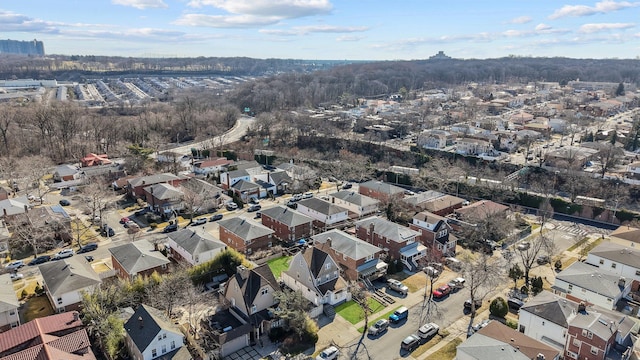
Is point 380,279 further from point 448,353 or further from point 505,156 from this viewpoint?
point 505,156

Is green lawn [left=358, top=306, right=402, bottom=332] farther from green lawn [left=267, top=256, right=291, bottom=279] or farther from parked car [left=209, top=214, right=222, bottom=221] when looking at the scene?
parked car [left=209, top=214, right=222, bottom=221]

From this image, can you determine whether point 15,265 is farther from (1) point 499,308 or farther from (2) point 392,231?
(1) point 499,308

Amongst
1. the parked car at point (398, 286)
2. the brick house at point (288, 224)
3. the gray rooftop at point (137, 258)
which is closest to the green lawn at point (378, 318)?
the parked car at point (398, 286)

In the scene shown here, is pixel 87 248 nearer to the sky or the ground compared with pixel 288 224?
nearer to the ground

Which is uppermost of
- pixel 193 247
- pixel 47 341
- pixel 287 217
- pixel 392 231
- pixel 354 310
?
pixel 392 231

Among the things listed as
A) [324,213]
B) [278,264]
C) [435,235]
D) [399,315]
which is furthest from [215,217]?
[399,315]
